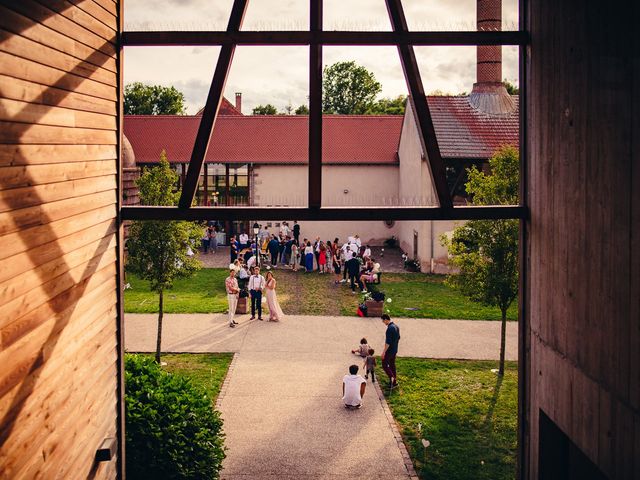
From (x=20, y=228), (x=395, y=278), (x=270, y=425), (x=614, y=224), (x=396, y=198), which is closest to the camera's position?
(x=20, y=228)

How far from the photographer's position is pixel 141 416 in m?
7.87

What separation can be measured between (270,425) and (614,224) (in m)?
7.37

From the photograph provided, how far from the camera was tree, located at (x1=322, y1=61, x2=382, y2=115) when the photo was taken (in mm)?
69375

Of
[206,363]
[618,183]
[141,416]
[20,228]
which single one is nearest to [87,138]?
[20,228]

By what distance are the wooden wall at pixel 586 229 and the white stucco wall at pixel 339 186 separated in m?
25.5

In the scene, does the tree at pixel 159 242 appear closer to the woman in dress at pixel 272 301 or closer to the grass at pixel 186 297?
the woman in dress at pixel 272 301

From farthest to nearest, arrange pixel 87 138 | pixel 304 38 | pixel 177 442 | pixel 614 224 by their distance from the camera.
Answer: pixel 177 442 → pixel 304 38 → pixel 87 138 → pixel 614 224

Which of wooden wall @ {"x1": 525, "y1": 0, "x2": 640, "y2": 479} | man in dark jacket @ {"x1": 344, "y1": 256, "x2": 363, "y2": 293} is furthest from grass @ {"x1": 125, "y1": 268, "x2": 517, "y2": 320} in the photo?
wooden wall @ {"x1": 525, "y1": 0, "x2": 640, "y2": 479}

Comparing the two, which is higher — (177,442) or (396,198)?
(396,198)

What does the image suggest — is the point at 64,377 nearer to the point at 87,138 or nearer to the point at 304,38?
the point at 87,138

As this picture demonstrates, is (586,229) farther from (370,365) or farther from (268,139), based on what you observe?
(268,139)

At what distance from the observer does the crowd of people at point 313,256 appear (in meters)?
22.3

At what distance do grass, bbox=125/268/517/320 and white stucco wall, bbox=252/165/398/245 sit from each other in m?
7.78

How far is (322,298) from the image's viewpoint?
824 inches
